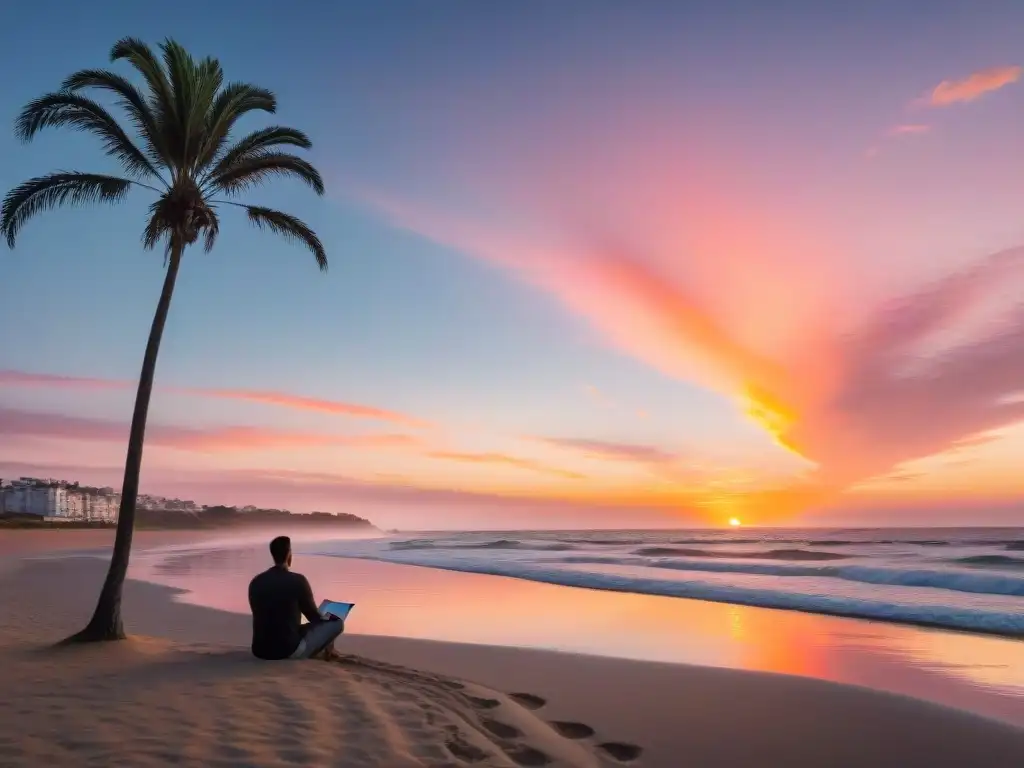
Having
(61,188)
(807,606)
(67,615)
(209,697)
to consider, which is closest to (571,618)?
(807,606)

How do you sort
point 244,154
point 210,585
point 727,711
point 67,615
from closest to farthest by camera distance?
1. point 727,711
2. point 244,154
3. point 67,615
4. point 210,585

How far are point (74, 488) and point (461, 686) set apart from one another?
22002cm

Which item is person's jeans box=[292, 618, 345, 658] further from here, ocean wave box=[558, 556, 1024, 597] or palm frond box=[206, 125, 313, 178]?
ocean wave box=[558, 556, 1024, 597]

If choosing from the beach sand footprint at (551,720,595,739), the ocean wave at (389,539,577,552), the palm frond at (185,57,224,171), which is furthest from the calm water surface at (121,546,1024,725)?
the ocean wave at (389,539,577,552)

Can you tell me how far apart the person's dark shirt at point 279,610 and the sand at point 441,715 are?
1.08ft

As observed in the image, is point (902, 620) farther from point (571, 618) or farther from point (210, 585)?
point (210, 585)

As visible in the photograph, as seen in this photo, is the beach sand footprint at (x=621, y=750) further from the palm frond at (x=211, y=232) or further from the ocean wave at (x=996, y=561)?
the ocean wave at (x=996, y=561)

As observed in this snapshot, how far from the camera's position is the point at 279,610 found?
28.2 feet

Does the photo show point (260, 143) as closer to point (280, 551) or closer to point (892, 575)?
point (280, 551)

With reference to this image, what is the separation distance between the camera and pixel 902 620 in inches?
624

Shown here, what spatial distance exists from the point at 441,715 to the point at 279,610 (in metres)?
2.75

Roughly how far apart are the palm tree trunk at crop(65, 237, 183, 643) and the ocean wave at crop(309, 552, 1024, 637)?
15.4 metres

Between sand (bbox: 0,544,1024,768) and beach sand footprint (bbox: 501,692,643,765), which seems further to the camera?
beach sand footprint (bbox: 501,692,643,765)

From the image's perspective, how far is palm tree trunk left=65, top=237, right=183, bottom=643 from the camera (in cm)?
1057
